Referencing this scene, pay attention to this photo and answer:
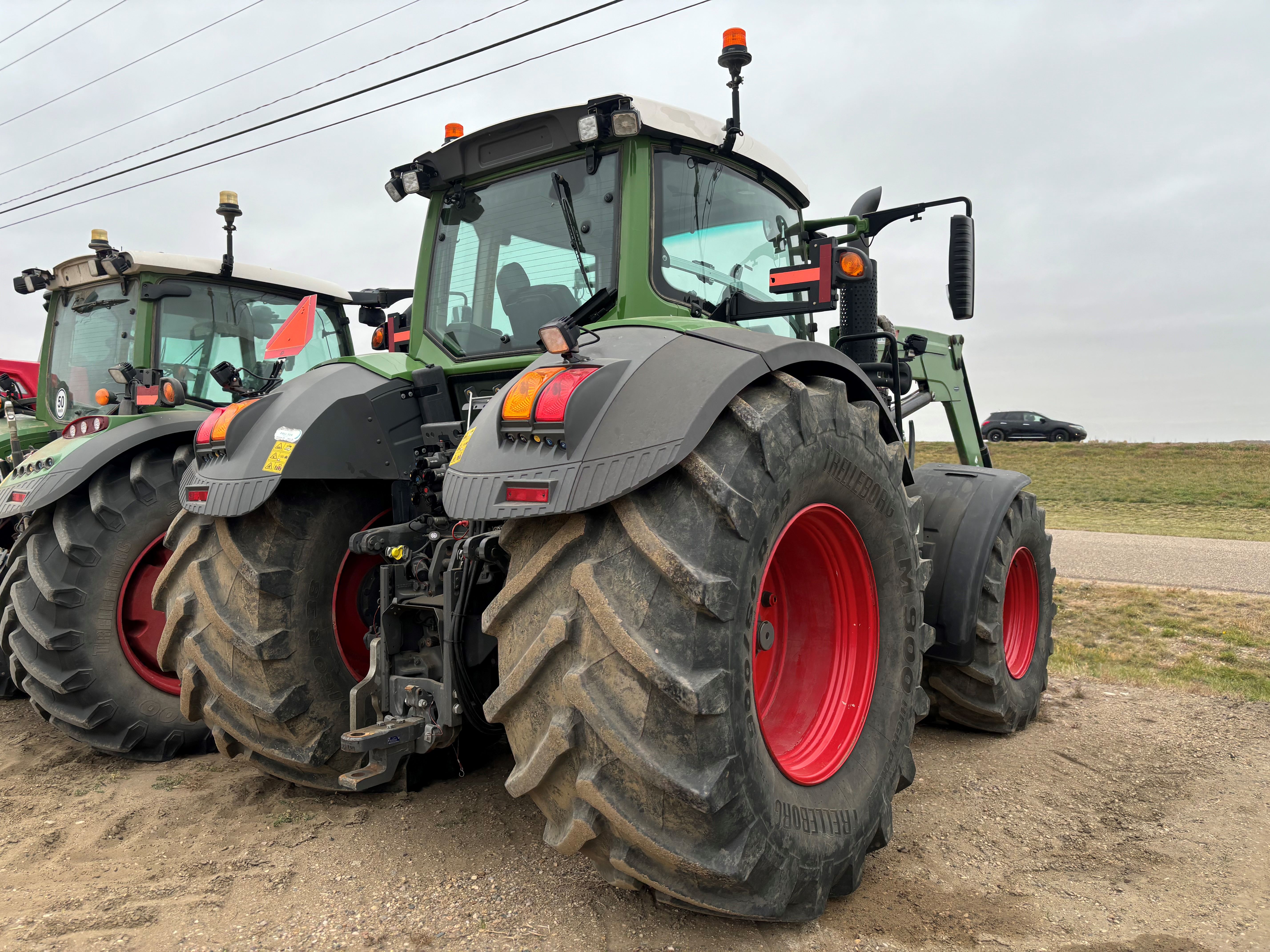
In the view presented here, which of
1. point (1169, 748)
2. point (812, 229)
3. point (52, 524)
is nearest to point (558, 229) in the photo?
point (812, 229)

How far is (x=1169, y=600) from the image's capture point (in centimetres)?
833

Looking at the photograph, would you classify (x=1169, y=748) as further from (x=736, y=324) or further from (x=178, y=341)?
(x=178, y=341)

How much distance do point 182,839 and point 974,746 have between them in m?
3.33

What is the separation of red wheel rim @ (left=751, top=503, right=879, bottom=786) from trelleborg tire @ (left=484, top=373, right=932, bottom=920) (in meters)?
0.33

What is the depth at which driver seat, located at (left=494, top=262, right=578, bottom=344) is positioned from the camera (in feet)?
10.2

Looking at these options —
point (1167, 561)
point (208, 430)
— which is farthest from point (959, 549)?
point (1167, 561)

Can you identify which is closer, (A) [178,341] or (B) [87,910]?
(B) [87,910]

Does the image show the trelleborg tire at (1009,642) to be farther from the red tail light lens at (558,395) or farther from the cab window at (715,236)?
the red tail light lens at (558,395)

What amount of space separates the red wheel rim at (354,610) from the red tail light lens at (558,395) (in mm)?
1429

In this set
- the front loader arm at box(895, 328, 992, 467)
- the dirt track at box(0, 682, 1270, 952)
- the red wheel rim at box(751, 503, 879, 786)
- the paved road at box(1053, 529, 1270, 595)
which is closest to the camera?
the dirt track at box(0, 682, 1270, 952)

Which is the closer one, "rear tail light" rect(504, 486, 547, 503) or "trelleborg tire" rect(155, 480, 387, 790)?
"rear tail light" rect(504, 486, 547, 503)

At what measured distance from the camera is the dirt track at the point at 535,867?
234 cm

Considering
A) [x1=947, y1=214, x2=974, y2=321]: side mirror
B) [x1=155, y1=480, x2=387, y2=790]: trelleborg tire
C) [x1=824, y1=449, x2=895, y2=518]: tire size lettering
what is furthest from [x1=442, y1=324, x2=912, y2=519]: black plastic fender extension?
[x1=947, y1=214, x2=974, y2=321]: side mirror

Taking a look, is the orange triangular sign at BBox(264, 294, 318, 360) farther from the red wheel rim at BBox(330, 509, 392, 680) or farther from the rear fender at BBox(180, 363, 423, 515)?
the red wheel rim at BBox(330, 509, 392, 680)
